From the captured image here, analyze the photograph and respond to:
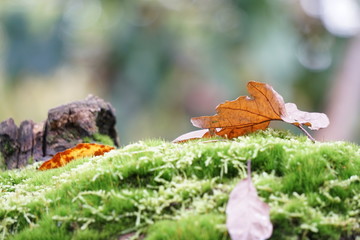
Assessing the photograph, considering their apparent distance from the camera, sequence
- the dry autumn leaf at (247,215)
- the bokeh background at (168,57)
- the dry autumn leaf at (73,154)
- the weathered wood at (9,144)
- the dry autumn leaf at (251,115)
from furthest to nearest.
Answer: the bokeh background at (168,57), the weathered wood at (9,144), the dry autumn leaf at (73,154), the dry autumn leaf at (251,115), the dry autumn leaf at (247,215)

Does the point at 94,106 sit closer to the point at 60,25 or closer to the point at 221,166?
the point at 221,166

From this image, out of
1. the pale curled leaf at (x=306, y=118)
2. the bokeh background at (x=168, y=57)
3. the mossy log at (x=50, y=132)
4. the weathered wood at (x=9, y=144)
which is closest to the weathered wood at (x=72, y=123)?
the mossy log at (x=50, y=132)

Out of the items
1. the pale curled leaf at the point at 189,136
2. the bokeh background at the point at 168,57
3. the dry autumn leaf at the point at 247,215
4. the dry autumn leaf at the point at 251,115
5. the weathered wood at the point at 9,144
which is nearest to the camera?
the dry autumn leaf at the point at 247,215

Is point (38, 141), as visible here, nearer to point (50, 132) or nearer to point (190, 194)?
point (50, 132)

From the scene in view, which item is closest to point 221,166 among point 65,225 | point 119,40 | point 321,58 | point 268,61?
point 65,225

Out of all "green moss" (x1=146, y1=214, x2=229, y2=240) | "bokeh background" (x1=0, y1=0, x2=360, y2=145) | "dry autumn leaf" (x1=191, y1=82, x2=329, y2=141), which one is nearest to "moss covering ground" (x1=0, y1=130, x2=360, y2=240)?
"green moss" (x1=146, y1=214, x2=229, y2=240)

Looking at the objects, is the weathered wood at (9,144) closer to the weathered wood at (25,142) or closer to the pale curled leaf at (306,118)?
the weathered wood at (25,142)
